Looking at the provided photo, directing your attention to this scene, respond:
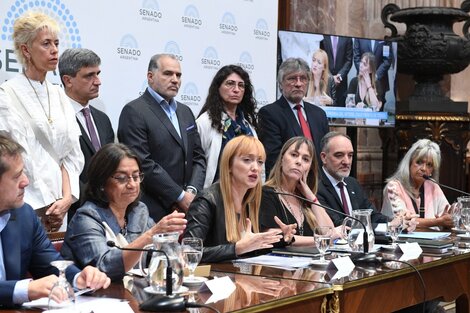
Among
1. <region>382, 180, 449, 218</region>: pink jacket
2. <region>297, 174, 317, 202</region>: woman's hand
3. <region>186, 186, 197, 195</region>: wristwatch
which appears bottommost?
<region>382, 180, 449, 218</region>: pink jacket

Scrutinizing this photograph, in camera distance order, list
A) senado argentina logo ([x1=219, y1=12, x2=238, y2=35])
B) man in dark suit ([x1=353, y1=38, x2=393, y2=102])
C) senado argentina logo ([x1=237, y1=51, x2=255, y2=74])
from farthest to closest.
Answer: man in dark suit ([x1=353, y1=38, x2=393, y2=102]), senado argentina logo ([x1=237, y1=51, x2=255, y2=74]), senado argentina logo ([x1=219, y1=12, x2=238, y2=35])

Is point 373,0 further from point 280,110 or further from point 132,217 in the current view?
point 132,217

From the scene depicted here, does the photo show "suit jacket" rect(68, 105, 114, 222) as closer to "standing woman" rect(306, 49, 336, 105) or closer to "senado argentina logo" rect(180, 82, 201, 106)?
"senado argentina logo" rect(180, 82, 201, 106)

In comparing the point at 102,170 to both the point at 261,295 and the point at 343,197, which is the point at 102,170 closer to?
the point at 261,295

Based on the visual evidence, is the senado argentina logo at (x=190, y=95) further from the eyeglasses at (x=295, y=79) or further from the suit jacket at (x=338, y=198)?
the suit jacket at (x=338, y=198)

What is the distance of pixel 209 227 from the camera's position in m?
3.87

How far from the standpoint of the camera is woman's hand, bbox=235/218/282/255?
347 cm

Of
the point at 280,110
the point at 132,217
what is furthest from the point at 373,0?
the point at 132,217

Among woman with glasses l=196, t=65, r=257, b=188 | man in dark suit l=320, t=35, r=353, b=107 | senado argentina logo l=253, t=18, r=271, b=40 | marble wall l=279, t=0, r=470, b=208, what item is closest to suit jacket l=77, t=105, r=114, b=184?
woman with glasses l=196, t=65, r=257, b=188

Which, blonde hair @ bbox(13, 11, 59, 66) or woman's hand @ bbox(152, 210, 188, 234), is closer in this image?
woman's hand @ bbox(152, 210, 188, 234)

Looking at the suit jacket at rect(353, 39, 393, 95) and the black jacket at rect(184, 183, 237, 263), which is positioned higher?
the suit jacket at rect(353, 39, 393, 95)

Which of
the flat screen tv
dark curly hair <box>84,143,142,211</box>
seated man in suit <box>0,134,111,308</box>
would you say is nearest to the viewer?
seated man in suit <box>0,134,111,308</box>

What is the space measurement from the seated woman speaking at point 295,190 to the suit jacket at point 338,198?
9.9 inches

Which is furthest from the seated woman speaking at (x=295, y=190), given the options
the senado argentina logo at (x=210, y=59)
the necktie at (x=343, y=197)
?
the senado argentina logo at (x=210, y=59)
